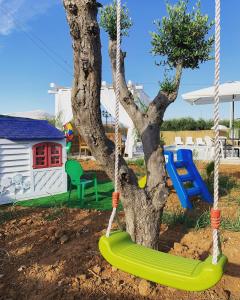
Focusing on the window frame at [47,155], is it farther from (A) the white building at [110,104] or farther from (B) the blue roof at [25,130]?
(A) the white building at [110,104]

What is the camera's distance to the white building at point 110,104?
1698 centimetres

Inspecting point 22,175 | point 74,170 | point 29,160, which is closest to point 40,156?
point 29,160

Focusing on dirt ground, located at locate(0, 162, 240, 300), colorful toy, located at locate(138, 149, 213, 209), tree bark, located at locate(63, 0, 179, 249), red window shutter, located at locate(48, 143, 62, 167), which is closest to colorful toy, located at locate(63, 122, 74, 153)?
red window shutter, located at locate(48, 143, 62, 167)

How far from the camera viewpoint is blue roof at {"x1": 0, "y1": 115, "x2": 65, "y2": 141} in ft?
24.9

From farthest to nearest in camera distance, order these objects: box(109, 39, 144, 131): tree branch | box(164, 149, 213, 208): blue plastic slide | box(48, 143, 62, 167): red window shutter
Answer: box(48, 143, 62, 167): red window shutter
box(164, 149, 213, 208): blue plastic slide
box(109, 39, 144, 131): tree branch

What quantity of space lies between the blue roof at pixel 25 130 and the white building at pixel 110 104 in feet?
23.2

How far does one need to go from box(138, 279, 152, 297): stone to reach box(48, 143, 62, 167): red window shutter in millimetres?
5413

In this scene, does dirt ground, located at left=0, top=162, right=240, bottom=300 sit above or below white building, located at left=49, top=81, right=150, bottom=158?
below

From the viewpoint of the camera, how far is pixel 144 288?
10.7 ft

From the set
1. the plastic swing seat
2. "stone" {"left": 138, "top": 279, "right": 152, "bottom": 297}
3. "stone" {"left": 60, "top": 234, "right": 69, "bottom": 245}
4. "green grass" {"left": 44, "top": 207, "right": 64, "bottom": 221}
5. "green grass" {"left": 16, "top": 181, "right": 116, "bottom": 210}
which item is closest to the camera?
the plastic swing seat

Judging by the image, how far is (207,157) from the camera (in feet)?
50.9

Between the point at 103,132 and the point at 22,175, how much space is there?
468 centimetres

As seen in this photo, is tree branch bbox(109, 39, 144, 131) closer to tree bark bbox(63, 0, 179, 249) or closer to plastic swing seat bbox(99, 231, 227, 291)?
tree bark bbox(63, 0, 179, 249)

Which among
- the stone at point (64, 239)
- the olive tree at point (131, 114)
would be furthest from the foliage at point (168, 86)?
the stone at point (64, 239)
